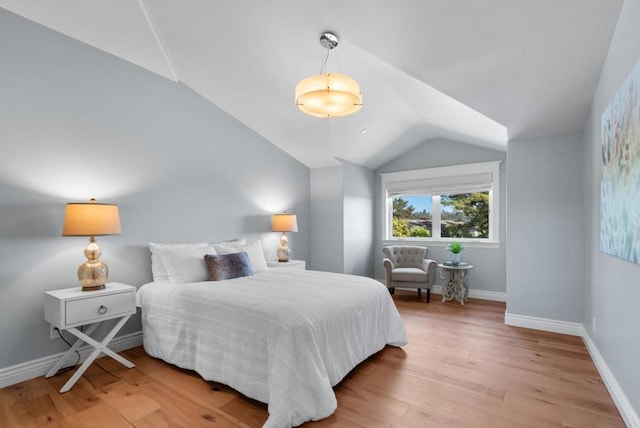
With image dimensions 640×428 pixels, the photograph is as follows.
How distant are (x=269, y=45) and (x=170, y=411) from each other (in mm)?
3073

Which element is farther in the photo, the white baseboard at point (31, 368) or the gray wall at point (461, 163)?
the gray wall at point (461, 163)

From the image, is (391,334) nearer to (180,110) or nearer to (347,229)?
(347,229)

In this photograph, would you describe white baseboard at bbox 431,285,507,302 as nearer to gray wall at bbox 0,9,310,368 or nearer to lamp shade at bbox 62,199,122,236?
gray wall at bbox 0,9,310,368

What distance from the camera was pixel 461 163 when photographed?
535 centimetres

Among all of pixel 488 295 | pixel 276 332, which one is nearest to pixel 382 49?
pixel 276 332

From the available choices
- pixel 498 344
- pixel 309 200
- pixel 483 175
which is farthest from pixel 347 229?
pixel 498 344

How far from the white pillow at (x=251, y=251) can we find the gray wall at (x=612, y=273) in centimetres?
Answer: 313

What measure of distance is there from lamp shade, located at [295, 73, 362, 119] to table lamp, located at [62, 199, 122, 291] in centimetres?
176

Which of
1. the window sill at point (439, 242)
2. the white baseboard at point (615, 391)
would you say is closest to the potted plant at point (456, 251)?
the window sill at point (439, 242)

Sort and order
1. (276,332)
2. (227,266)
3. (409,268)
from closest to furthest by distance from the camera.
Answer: (276,332) → (227,266) → (409,268)

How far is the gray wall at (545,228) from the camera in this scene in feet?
11.3

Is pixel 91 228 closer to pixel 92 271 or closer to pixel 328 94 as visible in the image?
pixel 92 271

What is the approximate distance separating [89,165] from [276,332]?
2.32m

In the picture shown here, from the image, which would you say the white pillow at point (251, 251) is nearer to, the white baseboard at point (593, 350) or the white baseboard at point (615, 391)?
the white baseboard at point (593, 350)
